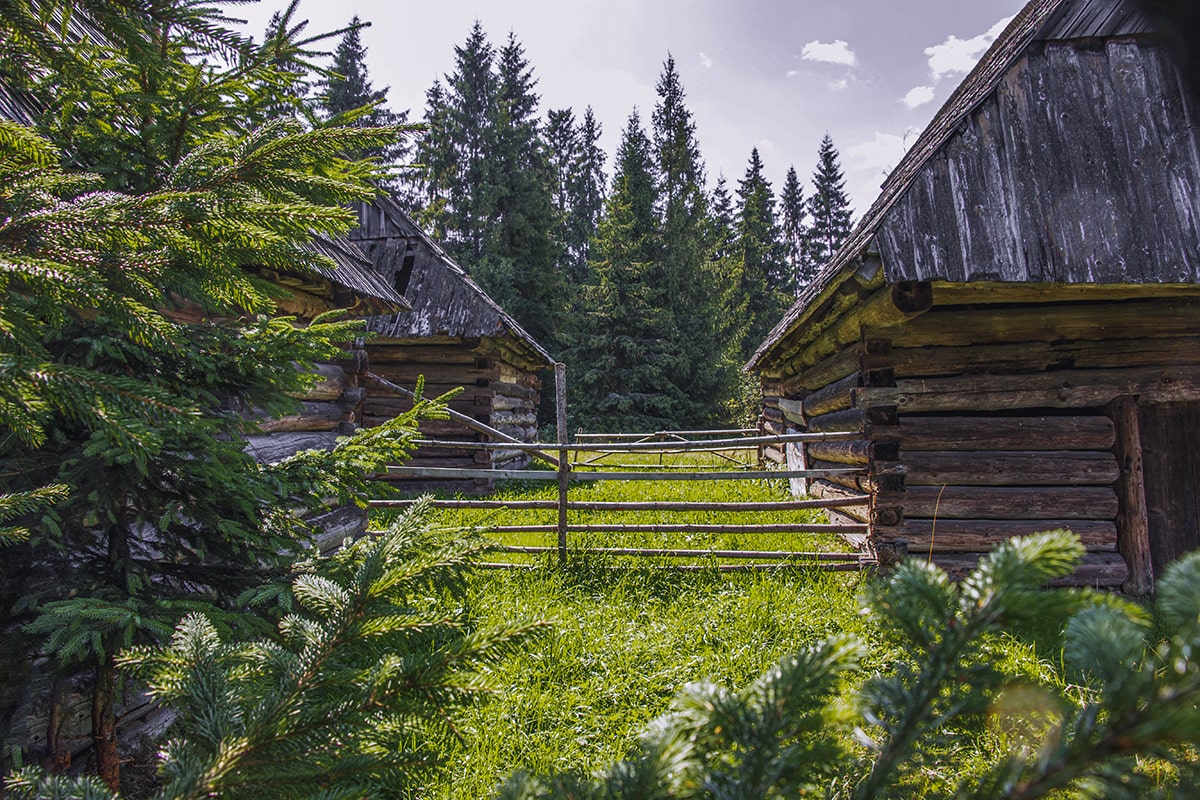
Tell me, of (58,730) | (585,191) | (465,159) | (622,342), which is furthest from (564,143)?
(58,730)

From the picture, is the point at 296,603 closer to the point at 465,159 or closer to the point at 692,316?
the point at 692,316

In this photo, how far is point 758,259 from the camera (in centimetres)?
3494

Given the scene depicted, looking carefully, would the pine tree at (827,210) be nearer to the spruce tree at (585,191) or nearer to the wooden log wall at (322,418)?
the spruce tree at (585,191)

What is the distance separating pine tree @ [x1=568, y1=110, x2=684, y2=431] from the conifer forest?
1723 cm

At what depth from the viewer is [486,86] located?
28.5m

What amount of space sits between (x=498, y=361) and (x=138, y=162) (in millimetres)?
9296

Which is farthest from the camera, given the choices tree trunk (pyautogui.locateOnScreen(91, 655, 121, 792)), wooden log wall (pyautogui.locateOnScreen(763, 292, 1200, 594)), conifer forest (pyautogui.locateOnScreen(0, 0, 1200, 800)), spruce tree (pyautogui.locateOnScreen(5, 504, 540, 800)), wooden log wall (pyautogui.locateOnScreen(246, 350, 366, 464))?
wooden log wall (pyautogui.locateOnScreen(763, 292, 1200, 594))

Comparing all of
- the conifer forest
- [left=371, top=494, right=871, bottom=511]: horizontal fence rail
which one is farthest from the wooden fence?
the conifer forest

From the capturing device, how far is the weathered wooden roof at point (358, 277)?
5.05 metres

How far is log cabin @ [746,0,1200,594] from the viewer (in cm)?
434

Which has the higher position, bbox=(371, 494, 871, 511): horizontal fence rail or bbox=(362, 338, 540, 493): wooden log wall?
bbox=(362, 338, 540, 493): wooden log wall

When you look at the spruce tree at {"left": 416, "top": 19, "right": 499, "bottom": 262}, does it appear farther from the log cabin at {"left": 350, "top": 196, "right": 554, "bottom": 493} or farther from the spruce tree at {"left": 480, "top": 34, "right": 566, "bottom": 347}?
the log cabin at {"left": 350, "top": 196, "right": 554, "bottom": 493}

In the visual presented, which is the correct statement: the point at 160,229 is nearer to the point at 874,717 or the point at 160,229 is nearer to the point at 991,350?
the point at 874,717

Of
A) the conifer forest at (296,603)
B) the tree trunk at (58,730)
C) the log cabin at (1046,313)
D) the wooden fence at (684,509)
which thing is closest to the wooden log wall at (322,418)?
the conifer forest at (296,603)
